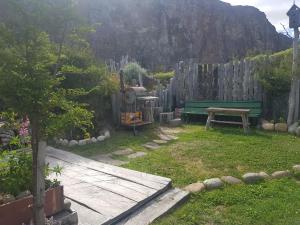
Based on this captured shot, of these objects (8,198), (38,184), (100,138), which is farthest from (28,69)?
(100,138)

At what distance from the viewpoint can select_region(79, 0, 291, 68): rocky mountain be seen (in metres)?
46.2

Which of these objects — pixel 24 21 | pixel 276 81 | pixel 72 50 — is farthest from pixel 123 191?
pixel 276 81

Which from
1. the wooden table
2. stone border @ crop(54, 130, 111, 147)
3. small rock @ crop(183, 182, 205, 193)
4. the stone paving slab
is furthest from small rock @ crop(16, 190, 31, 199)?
the wooden table

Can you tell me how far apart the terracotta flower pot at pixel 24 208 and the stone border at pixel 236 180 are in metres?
2.08

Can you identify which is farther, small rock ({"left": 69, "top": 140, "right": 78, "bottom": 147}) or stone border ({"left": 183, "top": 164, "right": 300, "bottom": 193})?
small rock ({"left": 69, "top": 140, "right": 78, "bottom": 147})

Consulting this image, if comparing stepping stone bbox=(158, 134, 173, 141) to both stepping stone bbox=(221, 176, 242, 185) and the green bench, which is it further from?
stepping stone bbox=(221, 176, 242, 185)

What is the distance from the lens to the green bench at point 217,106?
414 inches

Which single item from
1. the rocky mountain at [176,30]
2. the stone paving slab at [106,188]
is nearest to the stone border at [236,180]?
the stone paving slab at [106,188]

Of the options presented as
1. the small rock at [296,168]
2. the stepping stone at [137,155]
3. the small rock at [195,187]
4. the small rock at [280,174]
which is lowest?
the small rock at [195,187]

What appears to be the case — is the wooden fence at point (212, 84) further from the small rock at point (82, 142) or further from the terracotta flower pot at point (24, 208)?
the terracotta flower pot at point (24, 208)

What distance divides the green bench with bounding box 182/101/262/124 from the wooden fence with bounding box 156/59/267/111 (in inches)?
13.8

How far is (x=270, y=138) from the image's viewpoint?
8617 mm

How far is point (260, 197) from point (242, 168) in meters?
1.33

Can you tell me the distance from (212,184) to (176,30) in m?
49.8
